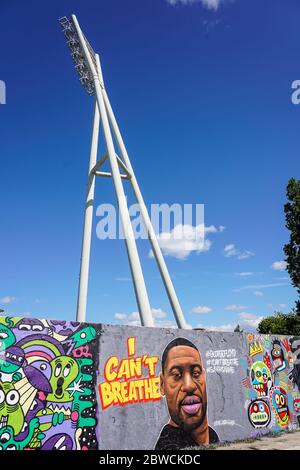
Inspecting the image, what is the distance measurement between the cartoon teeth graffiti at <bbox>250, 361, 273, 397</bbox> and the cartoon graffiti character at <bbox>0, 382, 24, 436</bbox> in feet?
25.5

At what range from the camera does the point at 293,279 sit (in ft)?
89.7

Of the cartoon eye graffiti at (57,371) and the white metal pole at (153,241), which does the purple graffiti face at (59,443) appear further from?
the white metal pole at (153,241)

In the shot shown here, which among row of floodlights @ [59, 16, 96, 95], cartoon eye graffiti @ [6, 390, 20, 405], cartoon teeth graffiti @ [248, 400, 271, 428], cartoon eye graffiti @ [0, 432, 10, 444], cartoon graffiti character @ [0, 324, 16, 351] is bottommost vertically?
cartoon eye graffiti @ [0, 432, 10, 444]

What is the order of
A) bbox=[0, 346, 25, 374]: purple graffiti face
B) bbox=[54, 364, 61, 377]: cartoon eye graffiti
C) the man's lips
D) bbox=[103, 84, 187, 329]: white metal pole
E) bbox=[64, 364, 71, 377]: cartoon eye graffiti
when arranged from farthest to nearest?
bbox=[103, 84, 187, 329]: white metal pole, the man's lips, bbox=[64, 364, 71, 377]: cartoon eye graffiti, bbox=[54, 364, 61, 377]: cartoon eye graffiti, bbox=[0, 346, 25, 374]: purple graffiti face

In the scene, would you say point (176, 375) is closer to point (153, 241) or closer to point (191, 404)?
point (191, 404)

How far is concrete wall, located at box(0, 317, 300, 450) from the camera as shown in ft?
26.1

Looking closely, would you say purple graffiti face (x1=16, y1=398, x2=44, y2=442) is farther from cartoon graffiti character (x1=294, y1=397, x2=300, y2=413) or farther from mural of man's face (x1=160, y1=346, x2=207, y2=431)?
cartoon graffiti character (x1=294, y1=397, x2=300, y2=413)

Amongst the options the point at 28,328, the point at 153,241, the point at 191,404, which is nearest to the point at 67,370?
the point at 28,328

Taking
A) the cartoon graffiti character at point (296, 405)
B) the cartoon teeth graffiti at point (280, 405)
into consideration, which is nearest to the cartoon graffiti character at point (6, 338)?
the cartoon teeth graffiti at point (280, 405)

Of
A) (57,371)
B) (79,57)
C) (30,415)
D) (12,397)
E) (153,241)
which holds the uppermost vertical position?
(79,57)

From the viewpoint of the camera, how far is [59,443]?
26.8ft

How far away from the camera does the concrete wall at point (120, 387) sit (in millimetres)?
7969

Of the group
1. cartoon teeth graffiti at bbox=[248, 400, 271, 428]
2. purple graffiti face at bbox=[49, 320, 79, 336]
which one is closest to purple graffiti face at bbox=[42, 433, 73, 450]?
purple graffiti face at bbox=[49, 320, 79, 336]

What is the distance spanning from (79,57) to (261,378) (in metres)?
17.7
